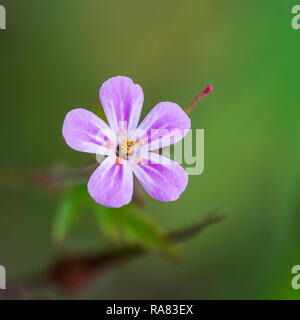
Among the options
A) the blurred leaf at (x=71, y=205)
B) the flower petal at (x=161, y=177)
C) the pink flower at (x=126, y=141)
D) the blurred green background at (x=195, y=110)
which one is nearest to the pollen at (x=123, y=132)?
the pink flower at (x=126, y=141)

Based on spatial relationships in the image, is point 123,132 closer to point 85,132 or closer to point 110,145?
point 110,145

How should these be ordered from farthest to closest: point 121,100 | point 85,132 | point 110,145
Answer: point 110,145
point 121,100
point 85,132

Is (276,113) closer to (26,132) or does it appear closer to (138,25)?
(138,25)

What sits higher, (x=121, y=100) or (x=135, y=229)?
(x=121, y=100)

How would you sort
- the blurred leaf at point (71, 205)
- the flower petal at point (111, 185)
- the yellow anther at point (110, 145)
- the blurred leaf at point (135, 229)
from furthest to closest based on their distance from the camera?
the blurred leaf at point (71, 205)
the blurred leaf at point (135, 229)
the yellow anther at point (110, 145)
the flower petal at point (111, 185)

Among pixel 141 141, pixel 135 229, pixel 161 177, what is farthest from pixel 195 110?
pixel 161 177

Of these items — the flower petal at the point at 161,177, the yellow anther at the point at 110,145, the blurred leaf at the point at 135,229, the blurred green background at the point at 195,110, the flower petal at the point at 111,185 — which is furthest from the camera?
the blurred green background at the point at 195,110

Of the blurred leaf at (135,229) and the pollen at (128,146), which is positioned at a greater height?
the pollen at (128,146)

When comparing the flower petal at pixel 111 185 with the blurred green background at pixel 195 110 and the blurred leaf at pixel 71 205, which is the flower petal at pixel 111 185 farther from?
the blurred green background at pixel 195 110
